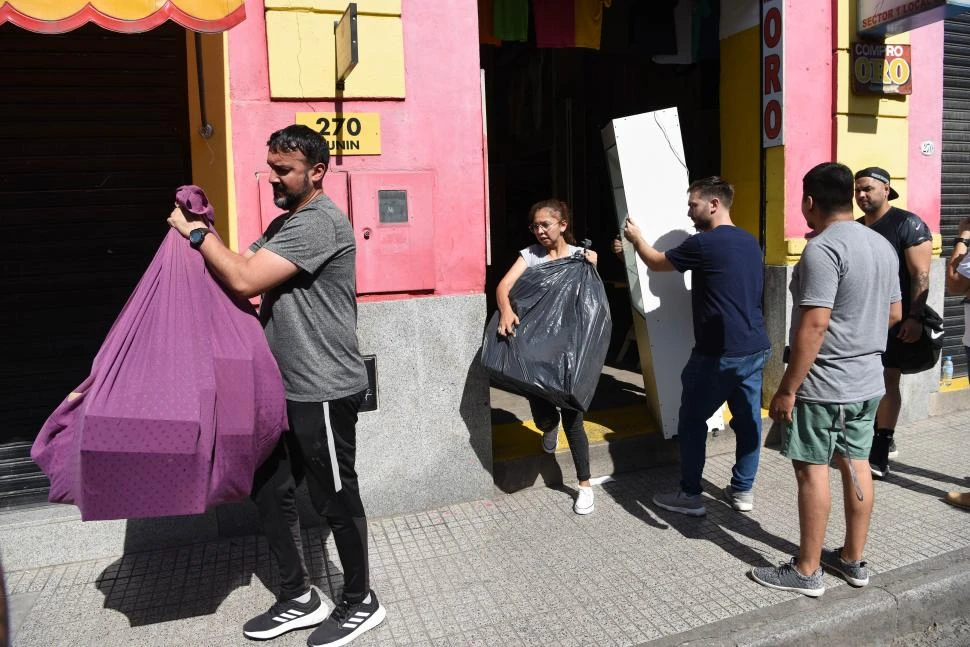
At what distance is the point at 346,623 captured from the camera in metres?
3.28

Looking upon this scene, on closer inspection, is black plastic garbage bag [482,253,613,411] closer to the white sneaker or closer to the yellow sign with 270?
the white sneaker

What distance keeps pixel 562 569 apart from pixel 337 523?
4.31 ft

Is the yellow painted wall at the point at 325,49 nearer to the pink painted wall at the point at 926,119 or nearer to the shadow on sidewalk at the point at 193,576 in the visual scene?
the shadow on sidewalk at the point at 193,576

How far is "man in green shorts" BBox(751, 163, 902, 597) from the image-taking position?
327cm

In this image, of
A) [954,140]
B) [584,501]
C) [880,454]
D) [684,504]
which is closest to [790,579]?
[684,504]

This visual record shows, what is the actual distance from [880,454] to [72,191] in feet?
17.4

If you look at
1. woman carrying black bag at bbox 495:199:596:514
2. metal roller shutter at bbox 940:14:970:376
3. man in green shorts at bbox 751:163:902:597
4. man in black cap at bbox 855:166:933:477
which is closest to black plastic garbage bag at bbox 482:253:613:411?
woman carrying black bag at bbox 495:199:596:514

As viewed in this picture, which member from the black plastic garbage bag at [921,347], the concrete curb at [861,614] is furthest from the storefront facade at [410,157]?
the concrete curb at [861,614]

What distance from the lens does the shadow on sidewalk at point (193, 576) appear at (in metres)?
3.60

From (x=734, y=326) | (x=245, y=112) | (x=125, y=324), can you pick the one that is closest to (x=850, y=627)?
(x=734, y=326)

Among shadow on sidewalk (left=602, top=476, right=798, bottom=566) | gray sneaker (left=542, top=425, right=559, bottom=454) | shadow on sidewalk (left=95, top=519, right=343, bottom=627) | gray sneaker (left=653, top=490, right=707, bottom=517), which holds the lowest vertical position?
shadow on sidewalk (left=95, top=519, right=343, bottom=627)

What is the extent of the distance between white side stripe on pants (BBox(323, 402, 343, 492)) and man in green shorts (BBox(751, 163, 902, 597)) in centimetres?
194

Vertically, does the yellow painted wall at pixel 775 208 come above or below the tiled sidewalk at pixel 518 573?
above

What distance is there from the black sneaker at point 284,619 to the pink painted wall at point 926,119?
5.45 m
